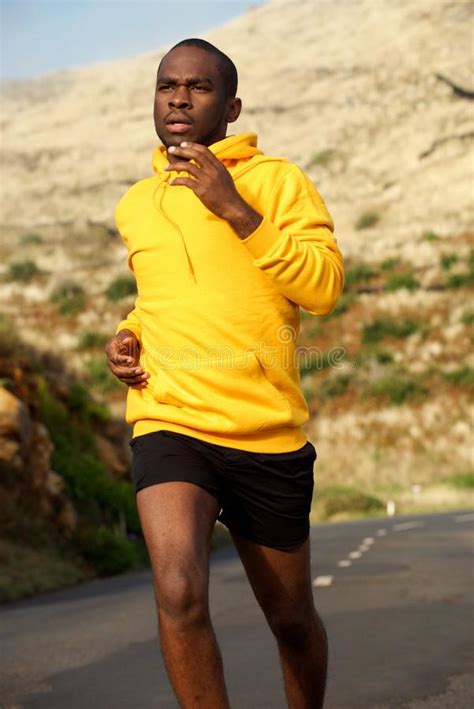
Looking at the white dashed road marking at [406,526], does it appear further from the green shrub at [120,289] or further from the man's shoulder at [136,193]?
the green shrub at [120,289]

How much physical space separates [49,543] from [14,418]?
1343mm

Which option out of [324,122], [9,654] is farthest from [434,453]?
[324,122]

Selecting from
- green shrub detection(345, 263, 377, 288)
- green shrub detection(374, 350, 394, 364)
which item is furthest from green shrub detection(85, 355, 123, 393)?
green shrub detection(345, 263, 377, 288)

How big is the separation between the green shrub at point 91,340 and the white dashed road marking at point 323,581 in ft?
128

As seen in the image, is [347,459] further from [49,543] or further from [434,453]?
[49,543]

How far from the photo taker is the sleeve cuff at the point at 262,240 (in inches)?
179

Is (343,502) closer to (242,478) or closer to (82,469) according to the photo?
(82,469)

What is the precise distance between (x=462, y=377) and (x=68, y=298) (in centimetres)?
1766

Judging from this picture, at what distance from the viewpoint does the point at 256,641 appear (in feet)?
28.3

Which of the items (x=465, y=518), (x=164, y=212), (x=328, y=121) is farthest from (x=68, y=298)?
(x=164, y=212)

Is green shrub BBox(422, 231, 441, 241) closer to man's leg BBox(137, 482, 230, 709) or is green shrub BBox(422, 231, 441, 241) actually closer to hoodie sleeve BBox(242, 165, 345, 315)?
hoodie sleeve BBox(242, 165, 345, 315)

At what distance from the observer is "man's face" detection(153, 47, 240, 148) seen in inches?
191

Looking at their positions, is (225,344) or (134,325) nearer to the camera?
(225,344)

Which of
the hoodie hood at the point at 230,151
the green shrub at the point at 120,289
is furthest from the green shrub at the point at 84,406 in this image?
the green shrub at the point at 120,289
